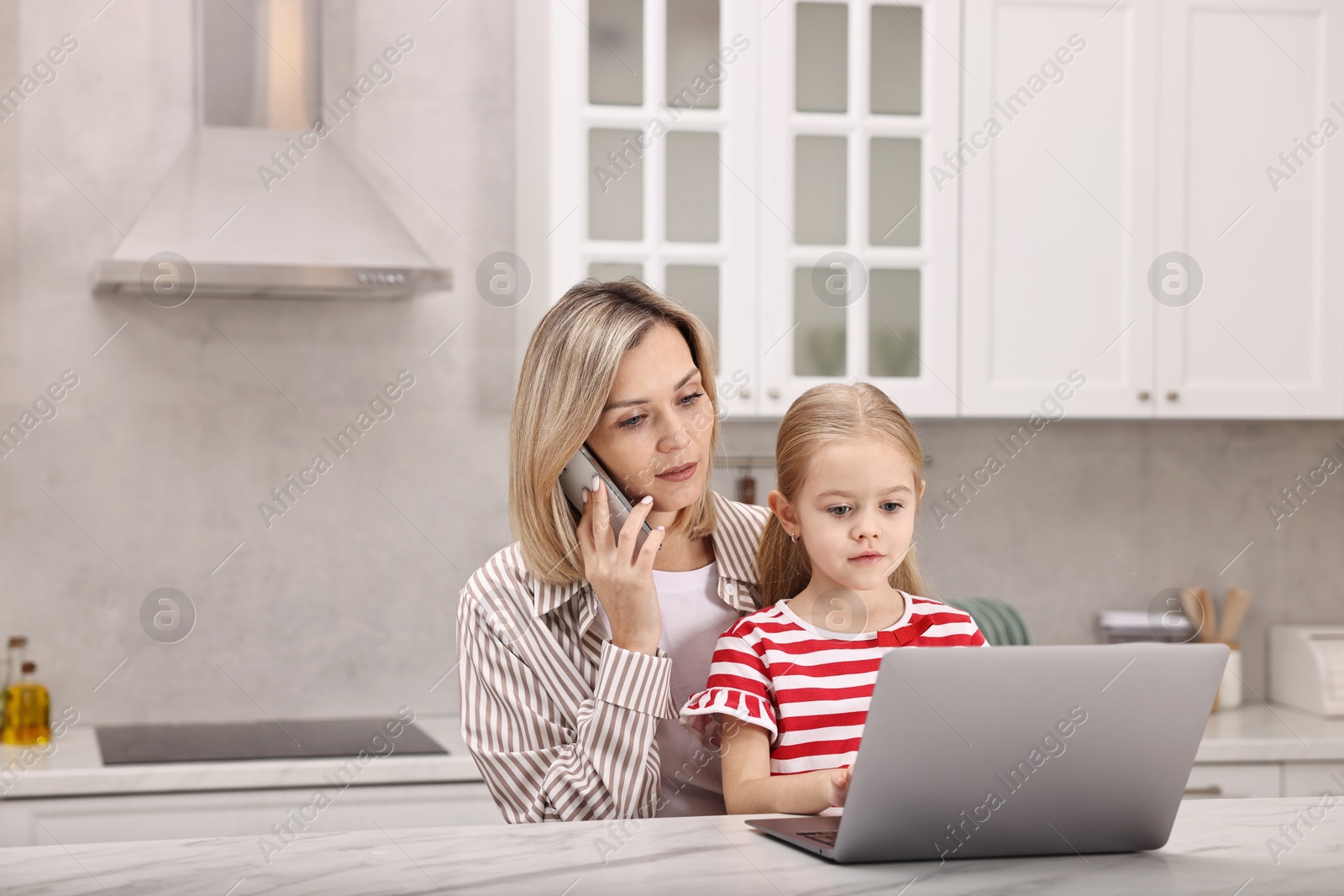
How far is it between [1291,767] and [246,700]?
214 centimetres

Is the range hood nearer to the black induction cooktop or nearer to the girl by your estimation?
the black induction cooktop

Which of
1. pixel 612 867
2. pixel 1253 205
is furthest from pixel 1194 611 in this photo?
pixel 612 867

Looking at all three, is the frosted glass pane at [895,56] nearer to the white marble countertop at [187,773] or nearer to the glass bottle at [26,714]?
the white marble countertop at [187,773]

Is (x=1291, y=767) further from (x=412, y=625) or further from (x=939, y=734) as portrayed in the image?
(x=939, y=734)

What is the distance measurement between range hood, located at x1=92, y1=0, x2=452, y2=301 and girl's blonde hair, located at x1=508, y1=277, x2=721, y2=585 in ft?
3.53

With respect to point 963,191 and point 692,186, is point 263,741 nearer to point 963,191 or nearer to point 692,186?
point 692,186

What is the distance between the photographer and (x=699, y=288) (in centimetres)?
251

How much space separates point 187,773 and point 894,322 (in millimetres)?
1569

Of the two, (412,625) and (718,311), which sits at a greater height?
(718,311)

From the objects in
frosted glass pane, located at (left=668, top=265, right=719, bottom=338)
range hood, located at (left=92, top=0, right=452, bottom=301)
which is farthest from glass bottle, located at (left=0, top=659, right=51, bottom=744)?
frosted glass pane, located at (left=668, top=265, right=719, bottom=338)

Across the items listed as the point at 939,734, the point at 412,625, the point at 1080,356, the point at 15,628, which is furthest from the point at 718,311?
the point at 939,734

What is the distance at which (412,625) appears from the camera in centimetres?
279

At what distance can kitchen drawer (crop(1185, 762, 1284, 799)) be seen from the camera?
2.50 metres

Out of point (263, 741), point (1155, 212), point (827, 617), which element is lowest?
point (263, 741)
